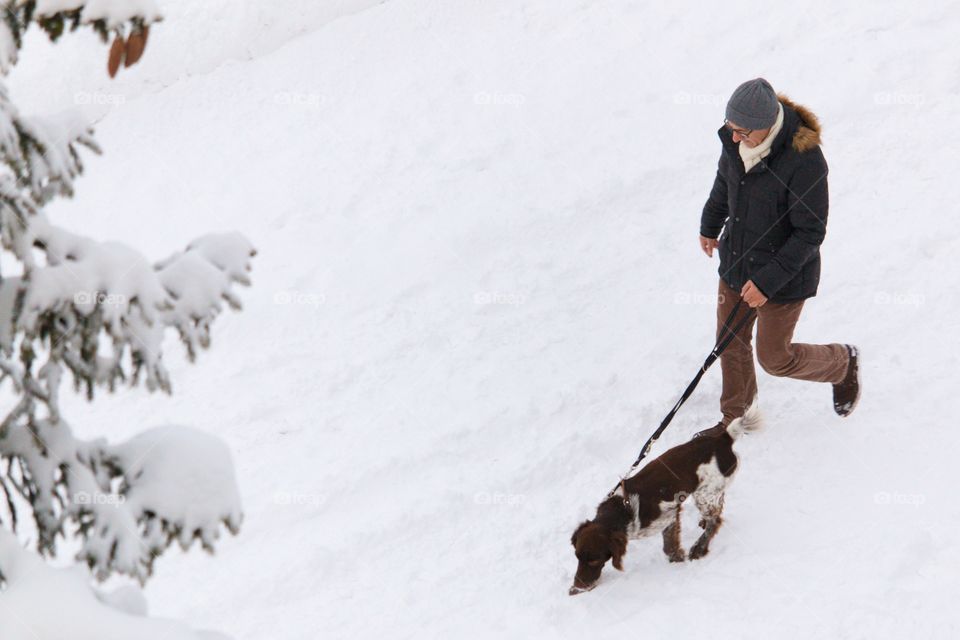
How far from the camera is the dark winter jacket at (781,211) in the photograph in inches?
217

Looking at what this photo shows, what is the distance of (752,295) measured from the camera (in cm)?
579

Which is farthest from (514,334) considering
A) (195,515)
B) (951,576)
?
(195,515)

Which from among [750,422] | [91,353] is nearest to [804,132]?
[750,422]

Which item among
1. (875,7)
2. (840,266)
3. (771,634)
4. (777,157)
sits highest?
(777,157)

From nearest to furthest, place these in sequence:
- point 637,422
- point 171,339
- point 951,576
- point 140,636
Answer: point 140,636 < point 951,576 < point 637,422 < point 171,339

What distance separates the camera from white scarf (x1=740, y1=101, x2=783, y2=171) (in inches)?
216

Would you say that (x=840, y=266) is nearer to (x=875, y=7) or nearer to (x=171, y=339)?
(x=875, y=7)

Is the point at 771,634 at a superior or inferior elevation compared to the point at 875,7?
inferior

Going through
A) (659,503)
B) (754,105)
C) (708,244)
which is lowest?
(659,503)

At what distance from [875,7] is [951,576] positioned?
6.49 m

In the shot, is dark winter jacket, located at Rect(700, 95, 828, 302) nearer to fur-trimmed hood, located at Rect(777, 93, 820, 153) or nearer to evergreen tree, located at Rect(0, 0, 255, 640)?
fur-trimmed hood, located at Rect(777, 93, 820, 153)

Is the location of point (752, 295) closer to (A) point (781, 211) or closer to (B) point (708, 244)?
(A) point (781, 211)

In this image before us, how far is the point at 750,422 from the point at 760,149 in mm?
2034

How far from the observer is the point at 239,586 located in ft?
21.0
